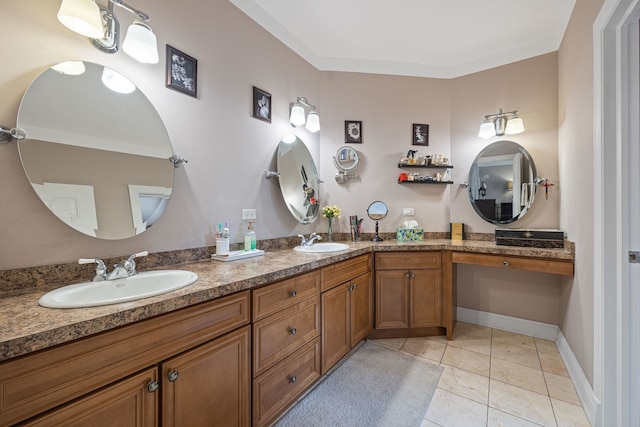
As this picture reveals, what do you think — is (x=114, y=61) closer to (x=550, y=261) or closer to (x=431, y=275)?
(x=431, y=275)

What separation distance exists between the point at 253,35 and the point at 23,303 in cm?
216

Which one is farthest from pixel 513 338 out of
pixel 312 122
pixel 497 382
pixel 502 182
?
pixel 312 122

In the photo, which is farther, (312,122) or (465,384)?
(312,122)

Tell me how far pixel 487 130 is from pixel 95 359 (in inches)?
129

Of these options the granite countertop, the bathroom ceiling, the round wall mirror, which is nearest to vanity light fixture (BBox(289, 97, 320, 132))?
the round wall mirror

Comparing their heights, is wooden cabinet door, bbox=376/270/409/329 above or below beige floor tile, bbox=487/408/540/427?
above

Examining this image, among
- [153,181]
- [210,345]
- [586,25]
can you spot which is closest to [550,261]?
[586,25]

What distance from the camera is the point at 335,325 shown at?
1935 mm

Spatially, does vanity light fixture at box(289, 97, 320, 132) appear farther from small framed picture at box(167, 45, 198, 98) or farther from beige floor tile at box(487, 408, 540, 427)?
beige floor tile at box(487, 408, 540, 427)

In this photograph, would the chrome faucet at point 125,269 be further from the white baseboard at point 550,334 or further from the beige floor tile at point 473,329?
the beige floor tile at point 473,329

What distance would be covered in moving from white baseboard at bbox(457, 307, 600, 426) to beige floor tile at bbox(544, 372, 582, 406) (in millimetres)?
30

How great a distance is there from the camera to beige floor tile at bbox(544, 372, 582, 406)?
1706 mm

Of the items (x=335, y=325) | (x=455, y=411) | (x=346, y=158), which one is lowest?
(x=455, y=411)

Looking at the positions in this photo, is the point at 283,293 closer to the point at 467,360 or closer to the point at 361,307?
the point at 361,307
